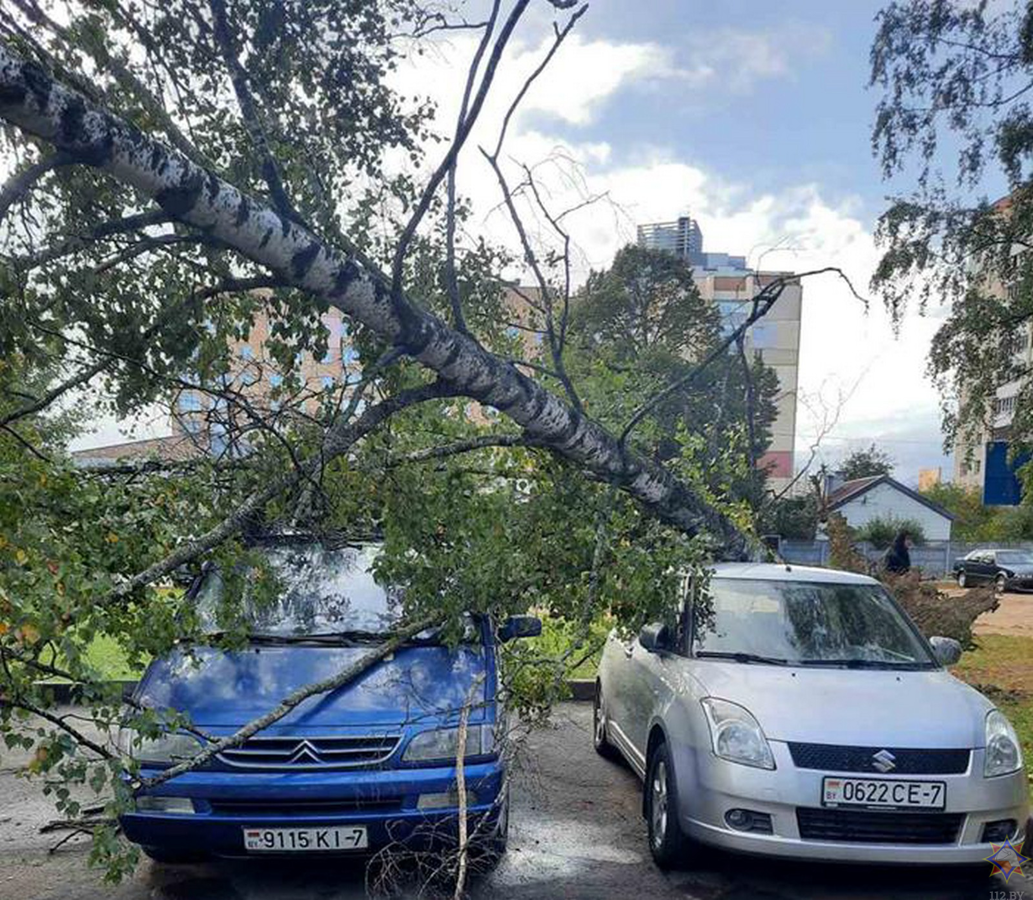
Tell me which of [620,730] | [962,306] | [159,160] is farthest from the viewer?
[962,306]

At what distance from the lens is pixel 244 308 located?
4414 mm

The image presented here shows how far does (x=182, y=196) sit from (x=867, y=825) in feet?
13.0

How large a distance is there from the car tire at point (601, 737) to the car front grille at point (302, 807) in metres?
2.75

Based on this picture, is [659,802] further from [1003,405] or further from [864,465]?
[864,465]

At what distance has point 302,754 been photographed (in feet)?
12.1

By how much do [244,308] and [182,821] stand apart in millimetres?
2512

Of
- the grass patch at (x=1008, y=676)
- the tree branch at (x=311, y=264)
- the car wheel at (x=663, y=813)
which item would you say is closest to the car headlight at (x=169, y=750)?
the tree branch at (x=311, y=264)

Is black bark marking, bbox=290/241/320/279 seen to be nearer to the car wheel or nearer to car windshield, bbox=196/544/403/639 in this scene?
car windshield, bbox=196/544/403/639

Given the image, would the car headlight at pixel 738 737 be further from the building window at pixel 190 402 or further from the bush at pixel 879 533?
the bush at pixel 879 533

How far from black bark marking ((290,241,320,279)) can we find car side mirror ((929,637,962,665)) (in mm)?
4157

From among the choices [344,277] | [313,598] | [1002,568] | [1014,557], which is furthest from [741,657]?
[1014,557]

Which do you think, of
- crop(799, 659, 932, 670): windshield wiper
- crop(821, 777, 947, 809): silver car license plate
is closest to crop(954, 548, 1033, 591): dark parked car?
crop(799, 659, 932, 670): windshield wiper

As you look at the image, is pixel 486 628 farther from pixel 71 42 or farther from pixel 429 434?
pixel 71 42

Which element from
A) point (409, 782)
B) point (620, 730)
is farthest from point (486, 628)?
point (620, 730)
